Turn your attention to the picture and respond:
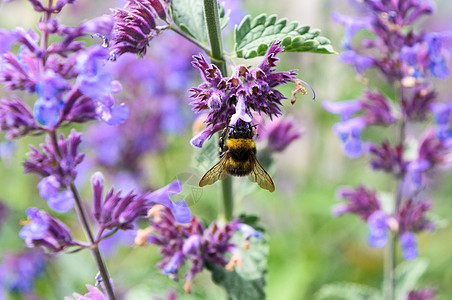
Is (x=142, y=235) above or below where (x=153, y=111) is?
below

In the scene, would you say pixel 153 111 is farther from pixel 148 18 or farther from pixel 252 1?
pixel 148 18

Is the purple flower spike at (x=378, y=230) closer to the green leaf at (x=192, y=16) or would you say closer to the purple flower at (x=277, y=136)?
the purple flower at (x=277, y=136)

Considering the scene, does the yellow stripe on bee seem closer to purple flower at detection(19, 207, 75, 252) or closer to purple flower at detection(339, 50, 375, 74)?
purple flower at detection(19, 207, 75, 252)

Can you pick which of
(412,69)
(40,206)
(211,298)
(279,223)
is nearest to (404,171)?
(412,69)

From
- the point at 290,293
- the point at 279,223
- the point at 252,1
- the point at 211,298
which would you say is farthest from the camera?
the point at 252,1

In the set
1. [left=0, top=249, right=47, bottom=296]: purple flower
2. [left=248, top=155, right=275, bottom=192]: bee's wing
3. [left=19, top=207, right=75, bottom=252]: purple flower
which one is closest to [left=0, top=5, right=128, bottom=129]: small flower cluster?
[left=19, top=207, right=75, bottom=252]: purple flower

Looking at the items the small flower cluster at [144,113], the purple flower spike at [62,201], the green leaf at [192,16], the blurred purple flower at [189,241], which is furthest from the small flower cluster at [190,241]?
the small flower cluster at [144,113]

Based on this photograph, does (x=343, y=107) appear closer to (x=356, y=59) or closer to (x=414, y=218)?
(x=356, y=59)
